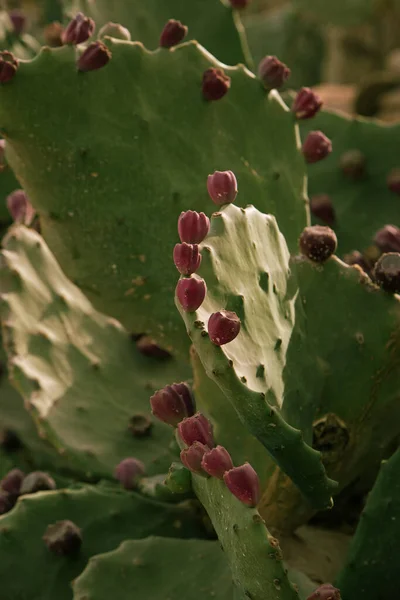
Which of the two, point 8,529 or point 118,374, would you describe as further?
point 118,374

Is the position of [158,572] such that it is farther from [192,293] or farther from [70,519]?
[192,293]

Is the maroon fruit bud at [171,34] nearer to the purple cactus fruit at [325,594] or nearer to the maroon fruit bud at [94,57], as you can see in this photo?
the maroon fruit bud at [94,57]

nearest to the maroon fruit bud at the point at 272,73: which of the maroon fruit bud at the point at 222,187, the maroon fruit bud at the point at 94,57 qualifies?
the maroon fruit bud at the point at 94,57

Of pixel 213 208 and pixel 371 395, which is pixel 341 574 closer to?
pixel 371 395

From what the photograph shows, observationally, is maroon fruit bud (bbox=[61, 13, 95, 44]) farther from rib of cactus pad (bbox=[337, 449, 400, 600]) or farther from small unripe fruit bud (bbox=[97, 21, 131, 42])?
rib of cactus pad (bbox=[337, 449, 400, 600])

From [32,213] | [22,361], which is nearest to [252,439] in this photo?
[22,361]

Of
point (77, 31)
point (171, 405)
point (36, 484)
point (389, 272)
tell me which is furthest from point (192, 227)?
point (36, 484)

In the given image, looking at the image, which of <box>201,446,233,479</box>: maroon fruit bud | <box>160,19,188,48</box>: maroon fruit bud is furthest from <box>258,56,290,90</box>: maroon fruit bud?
<box>201,446,233,479</box>: maroon fruit bud
